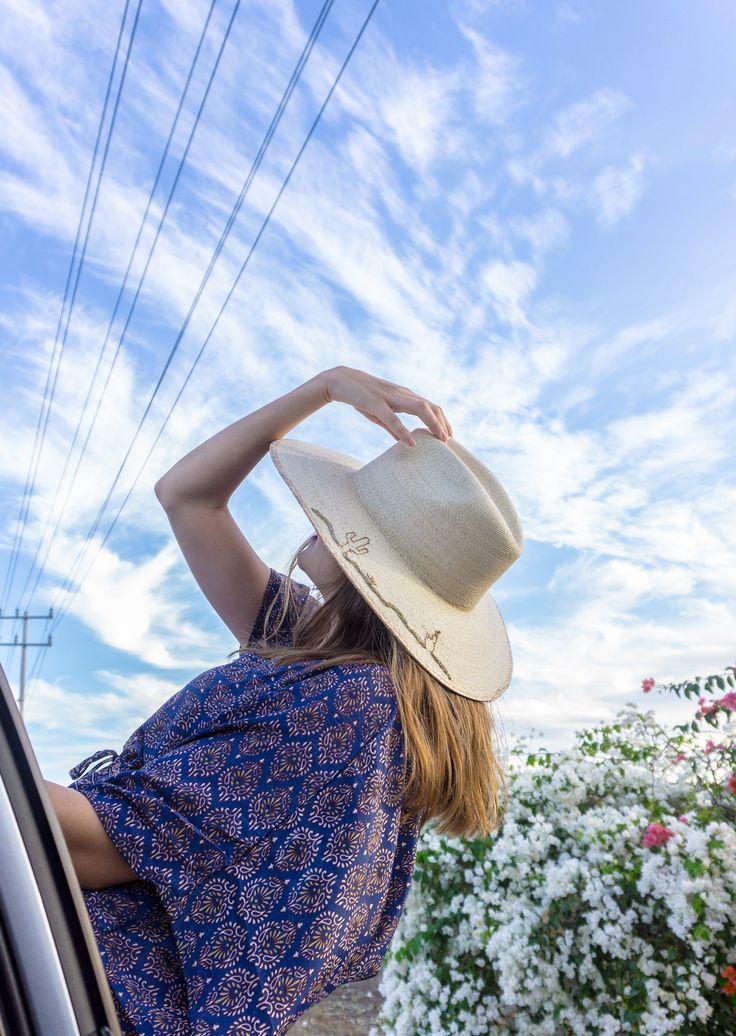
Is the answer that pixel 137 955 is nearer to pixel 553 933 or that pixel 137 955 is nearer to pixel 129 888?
pixel 129 888

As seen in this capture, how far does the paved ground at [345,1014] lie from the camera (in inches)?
215

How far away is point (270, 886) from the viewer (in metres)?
1.45

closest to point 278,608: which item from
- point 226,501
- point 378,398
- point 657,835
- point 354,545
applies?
point 226,501

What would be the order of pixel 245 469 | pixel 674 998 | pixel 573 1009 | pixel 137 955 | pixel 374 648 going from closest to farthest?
1. pixel 137 955
2. pixel 374 648
3. pixel 245 469
4. pixel 674 998
5. pixel 573 1009

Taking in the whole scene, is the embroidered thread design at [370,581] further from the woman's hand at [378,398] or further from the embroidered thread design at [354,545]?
the woman's hand at [378,398]

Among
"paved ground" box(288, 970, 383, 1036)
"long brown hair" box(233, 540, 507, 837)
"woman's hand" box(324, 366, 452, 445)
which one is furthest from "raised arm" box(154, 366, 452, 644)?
"paved ground" box(288, 970, 383, 1036)

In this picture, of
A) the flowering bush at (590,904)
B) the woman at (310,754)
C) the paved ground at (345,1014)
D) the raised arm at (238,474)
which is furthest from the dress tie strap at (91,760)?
the paved ground at (345,1014)

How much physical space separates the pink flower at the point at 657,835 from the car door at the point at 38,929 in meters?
2.83

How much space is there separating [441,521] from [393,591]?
0.22 metres

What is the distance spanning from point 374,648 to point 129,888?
0.63 metres

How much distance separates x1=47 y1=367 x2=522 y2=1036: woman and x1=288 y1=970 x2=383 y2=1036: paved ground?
4.21 meters

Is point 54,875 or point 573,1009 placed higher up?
point 54,875

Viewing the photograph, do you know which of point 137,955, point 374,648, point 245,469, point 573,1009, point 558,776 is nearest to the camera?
point 137,955

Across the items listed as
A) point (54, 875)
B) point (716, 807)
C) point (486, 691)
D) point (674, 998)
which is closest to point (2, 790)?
point (54, 875)
